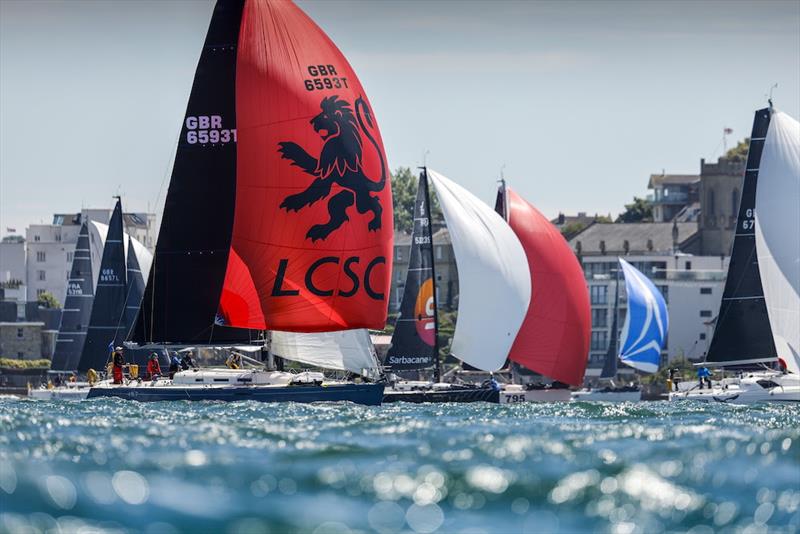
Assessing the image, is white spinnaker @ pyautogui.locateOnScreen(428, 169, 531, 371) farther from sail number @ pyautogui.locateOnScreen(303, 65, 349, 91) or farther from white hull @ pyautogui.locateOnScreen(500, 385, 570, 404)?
sail number @ pyautogui.locateOnScreen(303, 65, 349, 91)

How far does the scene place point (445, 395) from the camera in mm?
60125

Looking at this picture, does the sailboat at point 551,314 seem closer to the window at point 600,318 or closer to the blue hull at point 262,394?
the blue hull at point 262,394

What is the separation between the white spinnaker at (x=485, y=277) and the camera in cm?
6412

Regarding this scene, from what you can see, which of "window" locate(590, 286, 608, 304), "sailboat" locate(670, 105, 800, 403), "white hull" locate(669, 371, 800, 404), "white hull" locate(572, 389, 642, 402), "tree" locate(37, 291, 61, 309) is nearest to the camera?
"white hull" locate(669, 371, 800, 404)

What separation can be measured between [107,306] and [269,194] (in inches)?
1065

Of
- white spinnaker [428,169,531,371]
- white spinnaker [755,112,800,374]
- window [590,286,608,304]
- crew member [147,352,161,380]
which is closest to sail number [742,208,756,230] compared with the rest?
white spinnaker [755,112,800,374]

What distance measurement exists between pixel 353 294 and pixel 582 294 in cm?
2176

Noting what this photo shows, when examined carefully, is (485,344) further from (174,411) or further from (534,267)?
(174,411)

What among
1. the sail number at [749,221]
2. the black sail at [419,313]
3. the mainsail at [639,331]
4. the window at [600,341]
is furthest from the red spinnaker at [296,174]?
the window at [600,341]

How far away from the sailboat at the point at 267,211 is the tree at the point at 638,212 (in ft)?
395

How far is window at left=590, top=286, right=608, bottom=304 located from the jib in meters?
76.5

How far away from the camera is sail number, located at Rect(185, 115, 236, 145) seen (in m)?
47.8

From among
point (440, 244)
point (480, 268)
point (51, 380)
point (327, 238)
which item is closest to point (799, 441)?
point (327, 238)

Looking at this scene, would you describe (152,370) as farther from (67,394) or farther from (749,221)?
(749,221)
